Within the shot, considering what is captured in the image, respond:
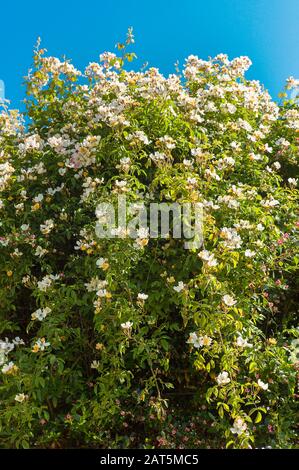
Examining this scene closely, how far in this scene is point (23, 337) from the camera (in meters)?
3.54

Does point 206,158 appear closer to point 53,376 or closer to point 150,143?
point 150,143

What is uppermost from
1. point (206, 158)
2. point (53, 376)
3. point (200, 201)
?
point (206, 158)

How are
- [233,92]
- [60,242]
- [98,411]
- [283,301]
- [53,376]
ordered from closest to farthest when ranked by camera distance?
[98,411] < [53,376] < [60,242] < [283,301] < [233,92]

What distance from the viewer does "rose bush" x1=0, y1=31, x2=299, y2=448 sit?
9.09 ft

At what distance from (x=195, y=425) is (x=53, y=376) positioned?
0.80 meters

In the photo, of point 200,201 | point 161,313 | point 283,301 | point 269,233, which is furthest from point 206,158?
point 283,301

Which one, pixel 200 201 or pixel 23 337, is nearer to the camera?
pixel 200 201

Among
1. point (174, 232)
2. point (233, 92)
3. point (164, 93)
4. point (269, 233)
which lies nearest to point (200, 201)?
point (174, 232)

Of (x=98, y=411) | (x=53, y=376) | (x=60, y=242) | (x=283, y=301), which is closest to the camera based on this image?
(x=98, y=411)

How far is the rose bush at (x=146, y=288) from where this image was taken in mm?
2771

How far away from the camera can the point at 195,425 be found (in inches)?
122

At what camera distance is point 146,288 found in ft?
9.64

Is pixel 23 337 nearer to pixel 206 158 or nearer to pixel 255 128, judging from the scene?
pixel 206 158

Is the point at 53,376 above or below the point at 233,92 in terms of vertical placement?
below
